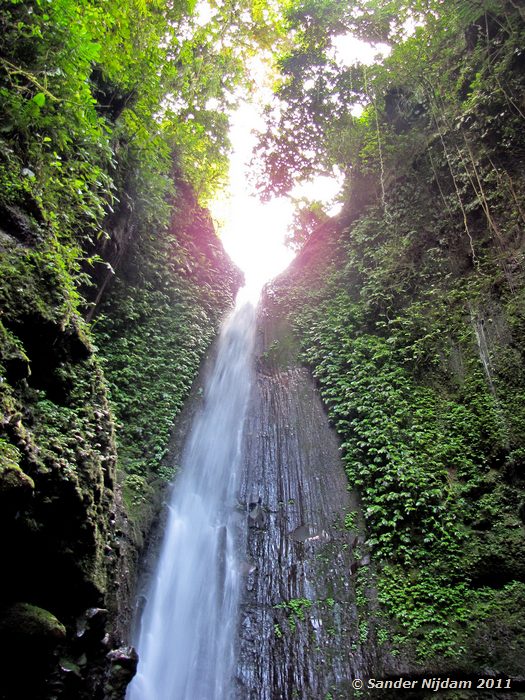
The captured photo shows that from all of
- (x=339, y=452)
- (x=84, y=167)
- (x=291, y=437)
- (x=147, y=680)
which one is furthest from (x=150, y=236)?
(x=147, y=680)

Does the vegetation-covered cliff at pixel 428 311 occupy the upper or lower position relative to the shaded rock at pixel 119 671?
upper

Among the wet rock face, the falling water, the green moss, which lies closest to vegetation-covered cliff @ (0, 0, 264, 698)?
the green moss

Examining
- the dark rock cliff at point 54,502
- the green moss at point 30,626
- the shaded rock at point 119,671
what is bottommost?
the shaded rock at point 119,671

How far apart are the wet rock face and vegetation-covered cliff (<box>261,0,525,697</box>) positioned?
415 millimetres

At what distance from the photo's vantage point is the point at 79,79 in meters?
4.92

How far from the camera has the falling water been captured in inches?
206

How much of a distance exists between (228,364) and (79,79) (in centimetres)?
684

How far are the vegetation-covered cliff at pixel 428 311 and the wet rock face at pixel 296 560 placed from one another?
415mm

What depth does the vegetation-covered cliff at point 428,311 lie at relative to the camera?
5.16 m

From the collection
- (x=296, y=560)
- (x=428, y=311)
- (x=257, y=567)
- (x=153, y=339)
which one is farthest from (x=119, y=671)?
(x=428, y=311)

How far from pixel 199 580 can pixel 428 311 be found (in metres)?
6.34

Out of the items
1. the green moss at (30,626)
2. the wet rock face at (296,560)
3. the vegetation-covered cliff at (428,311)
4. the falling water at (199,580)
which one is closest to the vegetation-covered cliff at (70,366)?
the green moss at (30,626)

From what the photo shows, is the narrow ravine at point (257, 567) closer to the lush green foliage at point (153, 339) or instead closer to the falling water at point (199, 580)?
the falling water at point (199, 580)

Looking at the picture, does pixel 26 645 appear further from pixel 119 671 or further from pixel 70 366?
pixel 70 366
